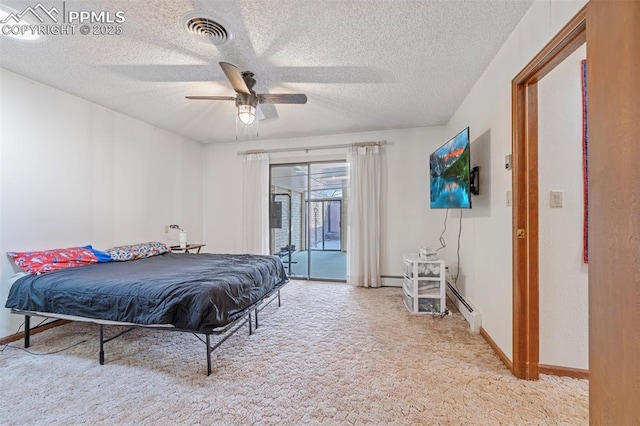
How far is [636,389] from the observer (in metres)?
0.73

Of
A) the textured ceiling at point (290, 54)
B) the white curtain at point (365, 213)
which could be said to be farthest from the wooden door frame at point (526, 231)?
the white curtain at point (365, 213)

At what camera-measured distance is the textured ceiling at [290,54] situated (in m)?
1.75

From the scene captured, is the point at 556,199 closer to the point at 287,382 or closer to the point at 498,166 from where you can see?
the point at 498,166

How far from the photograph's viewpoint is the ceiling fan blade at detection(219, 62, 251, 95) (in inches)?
77.5

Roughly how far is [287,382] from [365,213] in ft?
9.60

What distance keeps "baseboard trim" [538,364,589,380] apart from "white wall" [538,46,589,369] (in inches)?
1.0

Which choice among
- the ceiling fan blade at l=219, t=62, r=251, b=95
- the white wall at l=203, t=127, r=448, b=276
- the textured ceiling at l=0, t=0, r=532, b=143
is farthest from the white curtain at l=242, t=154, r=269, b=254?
the ceiling fan blade at l=219, t=62, r=251, b=95

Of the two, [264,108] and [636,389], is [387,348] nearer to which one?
[636,389]

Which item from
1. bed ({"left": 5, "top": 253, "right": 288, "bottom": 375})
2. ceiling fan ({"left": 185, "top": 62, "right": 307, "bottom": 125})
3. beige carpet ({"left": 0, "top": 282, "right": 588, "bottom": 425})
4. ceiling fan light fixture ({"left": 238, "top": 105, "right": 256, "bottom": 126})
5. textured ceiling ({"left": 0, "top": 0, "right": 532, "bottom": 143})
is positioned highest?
textured ceiling ({"left": 0, "top": 0, "right": 532, "bottom": 143})

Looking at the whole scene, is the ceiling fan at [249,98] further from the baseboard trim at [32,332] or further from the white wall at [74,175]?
the baseboard trim at [32,332]

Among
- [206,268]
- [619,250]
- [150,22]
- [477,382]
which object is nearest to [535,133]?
[619,250]

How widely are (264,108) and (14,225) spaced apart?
8.63 ft

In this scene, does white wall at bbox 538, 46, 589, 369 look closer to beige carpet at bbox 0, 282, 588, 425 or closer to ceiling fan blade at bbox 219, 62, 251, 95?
beige carpet at bbox 0, 282, 588, 425

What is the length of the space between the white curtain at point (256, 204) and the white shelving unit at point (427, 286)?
2687mm
